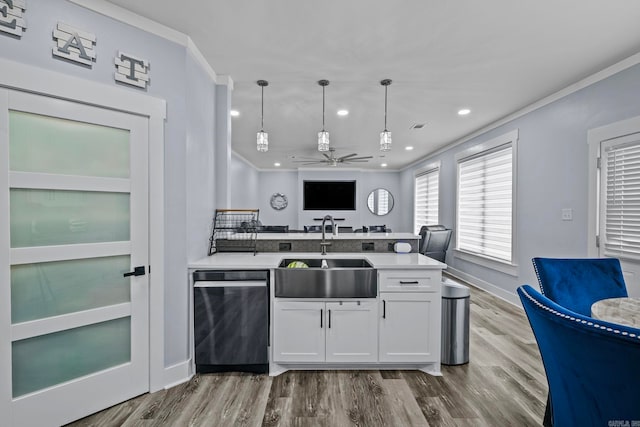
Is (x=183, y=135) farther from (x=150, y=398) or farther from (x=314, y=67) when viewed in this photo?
(x=150, y=398)

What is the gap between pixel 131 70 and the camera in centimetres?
198

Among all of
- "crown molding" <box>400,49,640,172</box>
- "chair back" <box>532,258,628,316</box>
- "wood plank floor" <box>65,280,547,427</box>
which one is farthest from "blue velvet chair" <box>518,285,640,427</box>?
"crown molding" <box>400,49,640,172</box>

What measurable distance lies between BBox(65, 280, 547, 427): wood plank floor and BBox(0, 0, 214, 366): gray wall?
1.17 feet

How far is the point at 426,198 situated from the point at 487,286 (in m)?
3.16

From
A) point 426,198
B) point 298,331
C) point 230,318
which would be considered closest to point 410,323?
point 298,331

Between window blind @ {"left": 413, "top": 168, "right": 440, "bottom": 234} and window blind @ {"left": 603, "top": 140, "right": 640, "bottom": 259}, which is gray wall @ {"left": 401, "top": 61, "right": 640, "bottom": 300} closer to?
window blind @ {"left": 603, "top": 140, "right": 640, "bottom": 259}

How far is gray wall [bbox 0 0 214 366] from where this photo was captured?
167 centimetres

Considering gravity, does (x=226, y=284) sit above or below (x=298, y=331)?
above

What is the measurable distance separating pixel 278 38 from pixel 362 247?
198 centimetres

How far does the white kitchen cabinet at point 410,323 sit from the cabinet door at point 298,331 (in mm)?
476

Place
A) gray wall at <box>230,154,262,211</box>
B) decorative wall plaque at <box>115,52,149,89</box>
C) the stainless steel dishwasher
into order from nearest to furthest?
1. decorative wall plaque at <box>115,52,149,89</box>
2. the stainless steel dishwasher
3. gray wall at <box>230,154,262,211</box>

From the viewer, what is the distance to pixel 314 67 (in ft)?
9.11

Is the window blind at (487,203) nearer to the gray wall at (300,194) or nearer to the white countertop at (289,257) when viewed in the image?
the white countertop at (289,257)

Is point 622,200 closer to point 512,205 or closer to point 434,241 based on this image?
point 512,205
